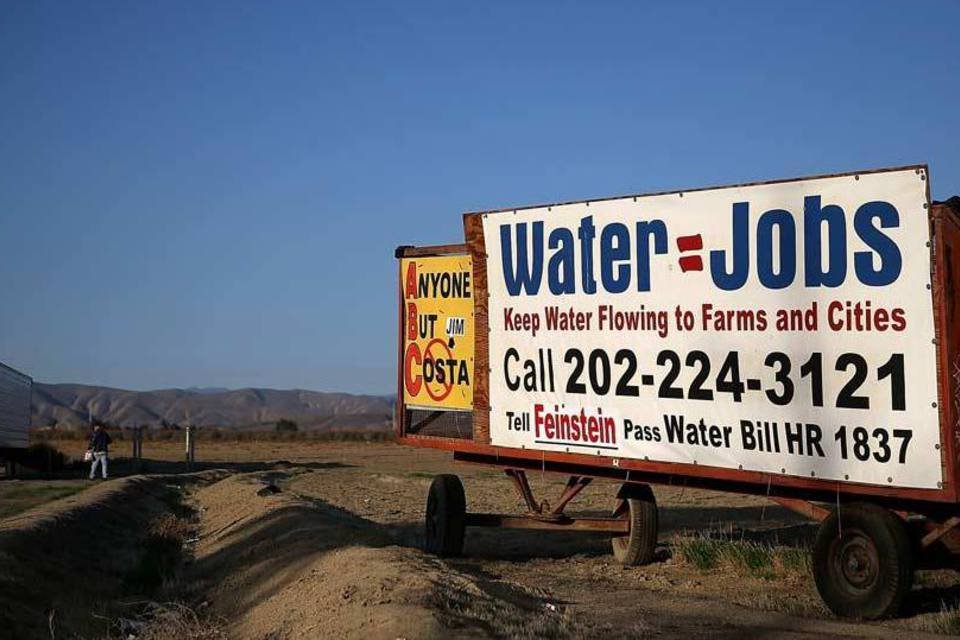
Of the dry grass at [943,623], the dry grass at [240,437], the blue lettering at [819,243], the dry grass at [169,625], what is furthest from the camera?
the dry grass at [240,437]

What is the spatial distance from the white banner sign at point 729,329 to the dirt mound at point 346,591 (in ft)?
7.70

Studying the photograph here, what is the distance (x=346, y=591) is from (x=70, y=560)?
27.3 feet

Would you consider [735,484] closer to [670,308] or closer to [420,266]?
[670,308]

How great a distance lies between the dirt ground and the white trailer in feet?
67.5

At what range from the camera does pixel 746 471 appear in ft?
40.7

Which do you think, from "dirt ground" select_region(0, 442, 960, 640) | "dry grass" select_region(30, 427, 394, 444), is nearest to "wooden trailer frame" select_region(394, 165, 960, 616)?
"dirt ground" select_region(0, 442, 960, 640)

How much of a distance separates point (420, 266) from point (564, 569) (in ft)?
14.3

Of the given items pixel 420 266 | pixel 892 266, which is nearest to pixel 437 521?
pixel 420 266

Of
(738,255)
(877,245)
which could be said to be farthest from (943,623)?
(738,255)

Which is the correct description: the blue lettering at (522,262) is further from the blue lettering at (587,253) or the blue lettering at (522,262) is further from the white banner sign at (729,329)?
the blue lettering at (587,253)

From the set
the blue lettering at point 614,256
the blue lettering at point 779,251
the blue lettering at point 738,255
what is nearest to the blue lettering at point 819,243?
the blue lettering at point 779,251

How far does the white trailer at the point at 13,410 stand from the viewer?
44125mm

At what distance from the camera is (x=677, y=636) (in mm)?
9930

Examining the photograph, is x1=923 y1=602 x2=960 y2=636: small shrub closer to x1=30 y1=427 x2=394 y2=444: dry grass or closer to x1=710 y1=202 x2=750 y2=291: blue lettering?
x1=710 y1=202 x2=750 y2=291: blue lettering
